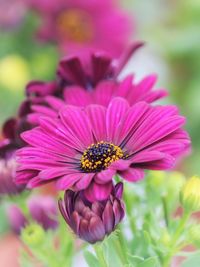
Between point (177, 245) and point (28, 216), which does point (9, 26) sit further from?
point (177, 245)

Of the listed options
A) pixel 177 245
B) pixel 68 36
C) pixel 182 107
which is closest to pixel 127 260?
pixel 177 245

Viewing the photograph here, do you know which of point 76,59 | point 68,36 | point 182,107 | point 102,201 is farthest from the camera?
point 182,107

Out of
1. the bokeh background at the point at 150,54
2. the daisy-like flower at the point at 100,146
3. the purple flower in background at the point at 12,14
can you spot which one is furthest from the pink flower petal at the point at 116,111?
the purple flower in background at the point at 12,14

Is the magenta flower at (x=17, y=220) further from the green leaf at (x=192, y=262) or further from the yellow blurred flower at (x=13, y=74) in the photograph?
the yellow blurred flower at (x=13, y=74)

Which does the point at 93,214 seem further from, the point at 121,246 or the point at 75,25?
the point at 75,25

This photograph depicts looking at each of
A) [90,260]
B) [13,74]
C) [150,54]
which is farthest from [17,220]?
[150,54]

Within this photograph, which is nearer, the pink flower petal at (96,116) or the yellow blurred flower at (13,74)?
the pink flower petal at (96,116)

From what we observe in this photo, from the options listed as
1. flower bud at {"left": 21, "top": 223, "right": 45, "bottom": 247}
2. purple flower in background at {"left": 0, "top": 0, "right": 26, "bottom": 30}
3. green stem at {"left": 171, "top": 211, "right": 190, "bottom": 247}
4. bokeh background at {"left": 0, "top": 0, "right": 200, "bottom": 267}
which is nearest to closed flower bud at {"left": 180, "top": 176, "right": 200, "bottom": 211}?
green stem at {"left": 171, "top": 211, "right": 190, "bottom": 247}
